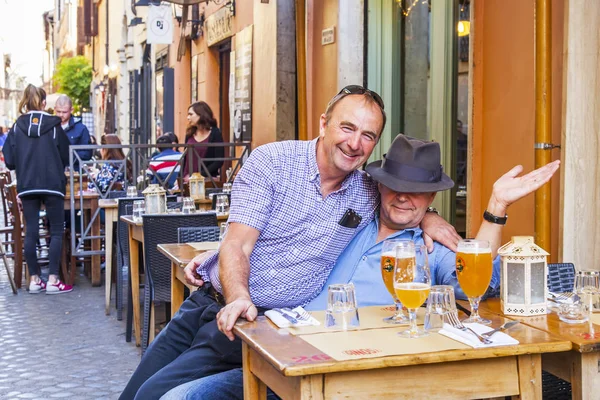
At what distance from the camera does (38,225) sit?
8.18 meters

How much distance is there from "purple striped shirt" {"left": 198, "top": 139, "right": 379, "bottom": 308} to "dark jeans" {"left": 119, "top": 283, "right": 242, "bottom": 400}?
18 centimetres

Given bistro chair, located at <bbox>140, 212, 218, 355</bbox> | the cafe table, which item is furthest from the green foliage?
the cafe table

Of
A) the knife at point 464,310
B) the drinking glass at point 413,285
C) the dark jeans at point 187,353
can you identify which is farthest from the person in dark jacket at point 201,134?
the drinking glass at point 413,285

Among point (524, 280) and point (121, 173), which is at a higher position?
point (121, 173)

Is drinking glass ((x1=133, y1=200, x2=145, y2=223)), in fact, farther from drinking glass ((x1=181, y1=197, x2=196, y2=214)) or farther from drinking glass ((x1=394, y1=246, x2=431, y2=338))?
drinking glass ((x1=394, y1=246, x2=431, y2=338))

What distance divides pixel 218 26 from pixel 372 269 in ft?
31.7

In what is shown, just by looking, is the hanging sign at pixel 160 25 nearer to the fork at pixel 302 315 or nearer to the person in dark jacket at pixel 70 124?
the person in dark jacket at pixel 70 124

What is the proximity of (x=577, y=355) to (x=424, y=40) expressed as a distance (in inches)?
205

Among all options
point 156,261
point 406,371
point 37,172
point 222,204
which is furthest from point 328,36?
point 406,371

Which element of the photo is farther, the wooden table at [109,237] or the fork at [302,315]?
the wooden table at [109,237]

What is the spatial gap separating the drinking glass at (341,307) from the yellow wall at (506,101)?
2.49 meters

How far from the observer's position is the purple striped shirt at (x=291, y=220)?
10.3 feet

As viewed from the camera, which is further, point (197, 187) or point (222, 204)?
point (197, 187)

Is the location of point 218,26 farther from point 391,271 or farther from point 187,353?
point 391,271
